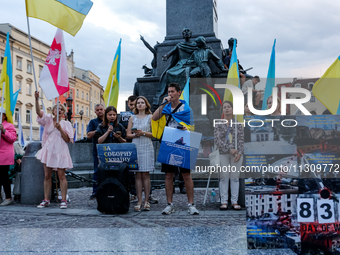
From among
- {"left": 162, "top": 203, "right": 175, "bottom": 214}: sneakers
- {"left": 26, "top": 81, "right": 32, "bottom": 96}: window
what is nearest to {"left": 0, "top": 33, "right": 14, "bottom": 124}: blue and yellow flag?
{"left": 162, "top": 203, "right": 175, "bottom": 214}: sneakers

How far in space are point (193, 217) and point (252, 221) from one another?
1942 mm

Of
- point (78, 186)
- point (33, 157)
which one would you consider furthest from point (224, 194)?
point (78, 186)

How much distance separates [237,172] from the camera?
5.64 m

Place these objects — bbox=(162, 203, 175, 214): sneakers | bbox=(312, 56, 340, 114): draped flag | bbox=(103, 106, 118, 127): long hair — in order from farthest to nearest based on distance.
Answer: bbox=(103, 106, 118, 127): long hair < bbox=(312, 56, 340, 114): draped flag < bbox=(162, 203, 175, 214): sneakers

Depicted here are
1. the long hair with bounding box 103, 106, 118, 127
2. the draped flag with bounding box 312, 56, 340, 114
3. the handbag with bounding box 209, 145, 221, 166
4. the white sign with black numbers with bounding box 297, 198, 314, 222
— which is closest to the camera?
the white sign with black numbers with bounding box 297, 198, 314, 222

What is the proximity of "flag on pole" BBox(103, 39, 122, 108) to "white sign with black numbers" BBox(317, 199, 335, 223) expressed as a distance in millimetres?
6051

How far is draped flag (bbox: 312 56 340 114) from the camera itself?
18.4 ft

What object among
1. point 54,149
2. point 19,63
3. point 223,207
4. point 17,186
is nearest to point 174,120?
point 223,207

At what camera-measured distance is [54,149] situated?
19.6 ft

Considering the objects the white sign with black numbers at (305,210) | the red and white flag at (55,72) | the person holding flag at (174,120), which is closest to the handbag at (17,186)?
the red and white flag at (55,72)

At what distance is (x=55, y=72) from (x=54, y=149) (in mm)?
1275

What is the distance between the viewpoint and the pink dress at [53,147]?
5.93m

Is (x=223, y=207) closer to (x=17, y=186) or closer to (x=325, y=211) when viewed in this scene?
(x=325, y=211)

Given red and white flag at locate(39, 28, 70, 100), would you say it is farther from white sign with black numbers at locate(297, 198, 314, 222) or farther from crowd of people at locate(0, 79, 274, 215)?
white sign with black numbers at locate(297, 198, 314, 222)
